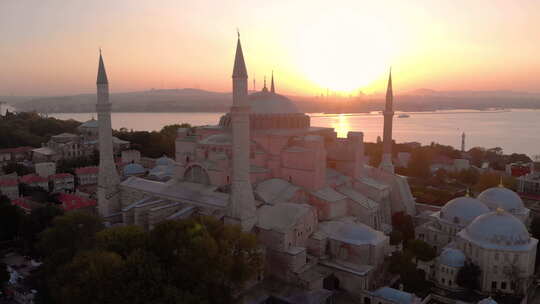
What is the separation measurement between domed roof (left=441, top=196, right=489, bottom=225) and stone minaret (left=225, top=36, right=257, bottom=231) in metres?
8.12

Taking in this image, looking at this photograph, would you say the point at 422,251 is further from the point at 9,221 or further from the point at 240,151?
the point at 9,221

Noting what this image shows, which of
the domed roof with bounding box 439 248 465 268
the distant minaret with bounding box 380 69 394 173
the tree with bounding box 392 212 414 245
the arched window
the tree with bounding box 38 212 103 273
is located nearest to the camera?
the tree with bounding box 38 212 103 273

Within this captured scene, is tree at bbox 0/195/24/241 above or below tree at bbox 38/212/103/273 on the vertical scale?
below

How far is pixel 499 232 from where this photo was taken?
12.8m

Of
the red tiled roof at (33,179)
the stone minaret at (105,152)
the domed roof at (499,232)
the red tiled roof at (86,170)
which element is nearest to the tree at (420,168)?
the domed roof at (499,232)

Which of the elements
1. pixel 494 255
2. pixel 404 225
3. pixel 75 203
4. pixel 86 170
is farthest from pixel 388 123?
pixel 86 170

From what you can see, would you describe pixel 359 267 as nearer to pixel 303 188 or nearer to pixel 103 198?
pixel 303 188

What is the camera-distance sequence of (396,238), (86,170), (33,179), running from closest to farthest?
(396,238) < (33,179) < (86,170)

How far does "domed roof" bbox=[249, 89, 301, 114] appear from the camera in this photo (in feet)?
59.7

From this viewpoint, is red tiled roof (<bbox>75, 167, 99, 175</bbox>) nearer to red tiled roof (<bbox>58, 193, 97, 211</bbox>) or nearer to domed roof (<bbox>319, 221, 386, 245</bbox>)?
red tiled roof (<bbox>58, 193, 97, 211</bbox>)

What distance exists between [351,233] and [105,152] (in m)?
11.2

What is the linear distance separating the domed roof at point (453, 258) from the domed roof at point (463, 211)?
2337mm

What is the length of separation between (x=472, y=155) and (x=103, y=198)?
121 feet

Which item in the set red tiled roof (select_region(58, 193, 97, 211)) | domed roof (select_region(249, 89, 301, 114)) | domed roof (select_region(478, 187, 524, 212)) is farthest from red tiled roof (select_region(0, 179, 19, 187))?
domed roof (select_region(478, 187, 524, 212))
